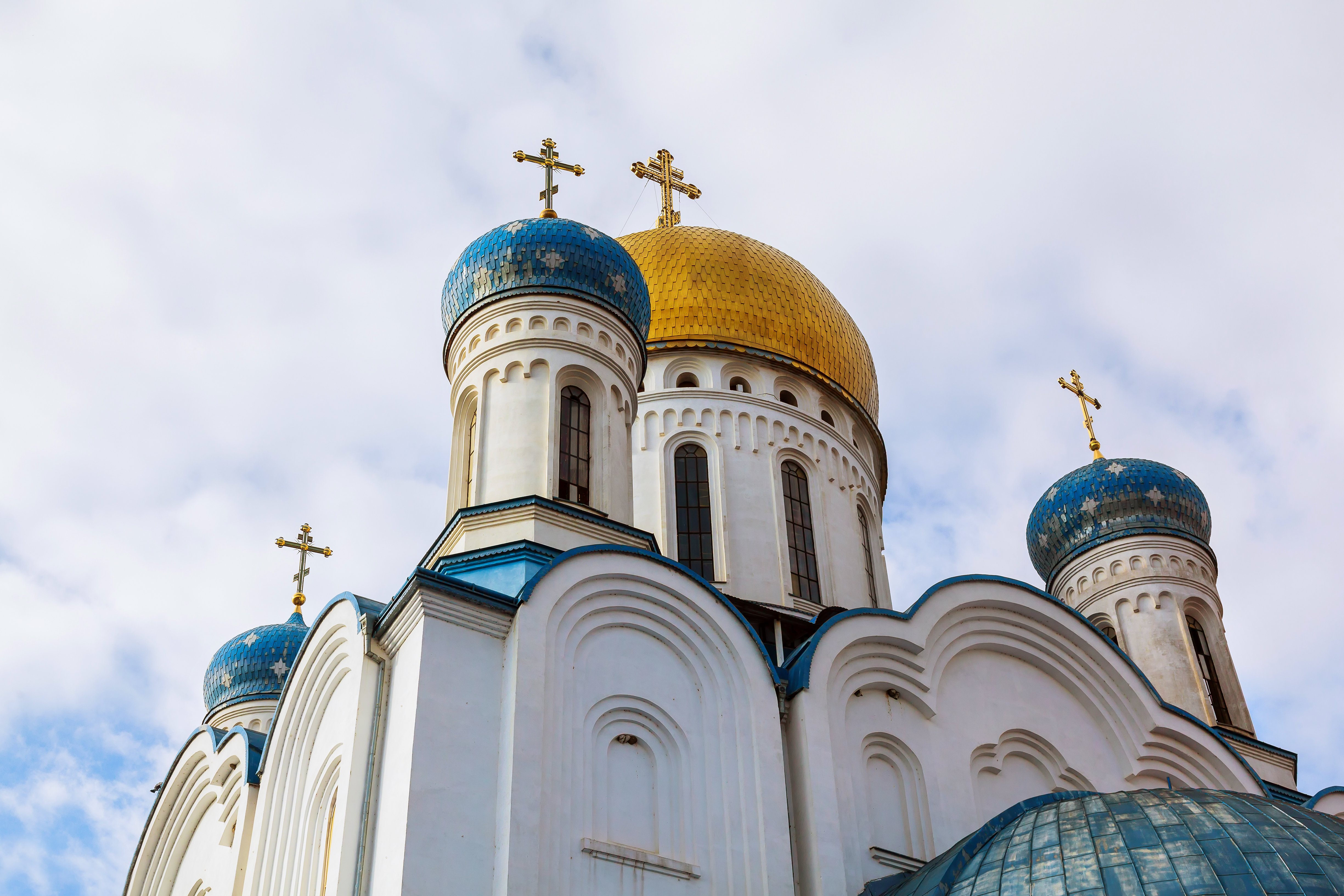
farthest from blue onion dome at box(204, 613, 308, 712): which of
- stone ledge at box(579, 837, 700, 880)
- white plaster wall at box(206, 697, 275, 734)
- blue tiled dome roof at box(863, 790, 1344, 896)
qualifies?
blue tiled dome roof at box(863, 790, 1344, 896)

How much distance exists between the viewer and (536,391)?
32.4 feet

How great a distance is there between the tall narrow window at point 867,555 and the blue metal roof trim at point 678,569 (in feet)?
13.0

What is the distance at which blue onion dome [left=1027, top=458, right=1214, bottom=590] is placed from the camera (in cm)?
1328

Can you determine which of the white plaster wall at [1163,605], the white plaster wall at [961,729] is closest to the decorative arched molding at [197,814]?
the white plaster wall at [961,729]

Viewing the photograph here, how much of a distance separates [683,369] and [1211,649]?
5.48 meters

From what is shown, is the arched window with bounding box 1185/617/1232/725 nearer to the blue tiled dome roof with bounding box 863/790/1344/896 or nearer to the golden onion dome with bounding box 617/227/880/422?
the golden onion dome with bounding box 617/227/880/422

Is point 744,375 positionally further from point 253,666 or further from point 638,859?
point 638,859

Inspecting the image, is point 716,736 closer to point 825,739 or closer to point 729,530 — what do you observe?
point 825,739

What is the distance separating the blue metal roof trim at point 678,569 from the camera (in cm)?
817

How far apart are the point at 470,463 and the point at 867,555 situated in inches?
173

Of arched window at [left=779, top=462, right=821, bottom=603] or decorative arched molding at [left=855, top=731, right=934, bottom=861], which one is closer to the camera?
decorative arched molding at [left=855, top=731, right=934, bottom=861]

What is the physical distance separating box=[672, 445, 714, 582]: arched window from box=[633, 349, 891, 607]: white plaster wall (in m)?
0.06

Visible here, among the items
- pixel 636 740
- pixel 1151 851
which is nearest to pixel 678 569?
pixel 636 740

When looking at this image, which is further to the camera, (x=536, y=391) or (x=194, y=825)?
(x=194, y=825)
